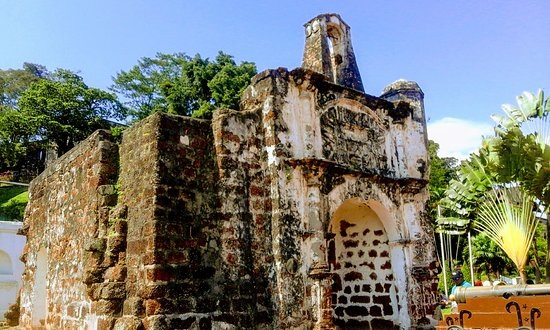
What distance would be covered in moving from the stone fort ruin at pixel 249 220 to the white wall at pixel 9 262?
25.7ft

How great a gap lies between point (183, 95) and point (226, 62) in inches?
116

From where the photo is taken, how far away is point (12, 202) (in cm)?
2859

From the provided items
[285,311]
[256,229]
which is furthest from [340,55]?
[285,311]

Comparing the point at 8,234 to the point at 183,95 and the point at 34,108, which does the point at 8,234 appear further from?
the point at 34,108

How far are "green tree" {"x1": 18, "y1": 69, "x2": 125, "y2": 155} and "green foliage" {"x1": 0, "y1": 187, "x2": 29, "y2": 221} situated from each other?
3982 mm

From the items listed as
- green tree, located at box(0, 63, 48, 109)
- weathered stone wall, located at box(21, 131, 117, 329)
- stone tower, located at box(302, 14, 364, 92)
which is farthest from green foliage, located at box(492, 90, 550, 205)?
green tree, located at box(0, 63, 48, 109)

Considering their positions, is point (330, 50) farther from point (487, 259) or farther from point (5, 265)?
point (487, 259)

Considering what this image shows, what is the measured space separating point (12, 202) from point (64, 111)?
657 centimetres

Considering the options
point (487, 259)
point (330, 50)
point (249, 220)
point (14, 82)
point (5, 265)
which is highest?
point (14, 82)

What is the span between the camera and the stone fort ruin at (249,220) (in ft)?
A: 17.6

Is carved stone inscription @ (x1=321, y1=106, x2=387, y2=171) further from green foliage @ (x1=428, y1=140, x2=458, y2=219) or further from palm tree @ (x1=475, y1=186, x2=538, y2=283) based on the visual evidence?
green foliage @ (x1=428, y1=140, x2=458, y2=219)

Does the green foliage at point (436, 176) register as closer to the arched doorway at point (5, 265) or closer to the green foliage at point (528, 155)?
the green foliage at point (528, 155)

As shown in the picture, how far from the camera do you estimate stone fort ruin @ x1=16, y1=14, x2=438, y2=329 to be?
5.36 metres

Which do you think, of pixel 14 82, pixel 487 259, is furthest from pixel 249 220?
pixel 14 82
